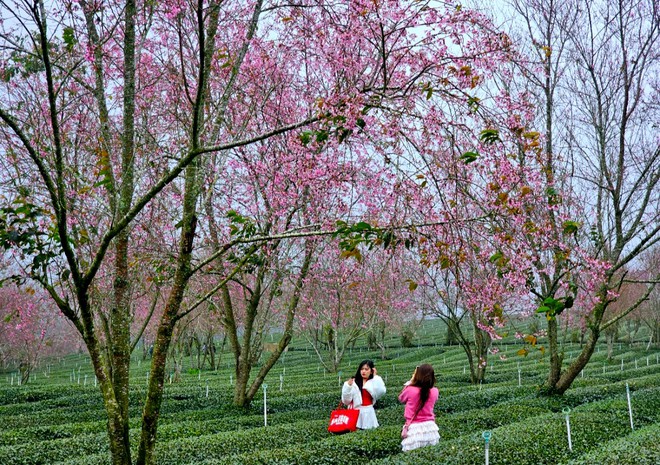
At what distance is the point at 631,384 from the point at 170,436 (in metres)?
12.2

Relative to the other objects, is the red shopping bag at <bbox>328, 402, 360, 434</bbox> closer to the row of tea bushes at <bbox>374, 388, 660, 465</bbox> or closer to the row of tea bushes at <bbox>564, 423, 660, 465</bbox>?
the row of tea bushes at <bbox>374, 388, 660, 465</bbox>

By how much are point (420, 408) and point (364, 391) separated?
1978 mm

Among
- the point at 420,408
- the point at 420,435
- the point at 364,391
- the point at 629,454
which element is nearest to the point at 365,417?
the point at 364,391

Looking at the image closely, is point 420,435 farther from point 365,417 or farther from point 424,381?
point 365,417

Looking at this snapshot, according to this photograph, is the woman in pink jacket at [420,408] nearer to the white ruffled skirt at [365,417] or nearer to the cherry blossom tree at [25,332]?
the white ruffled skirt at [365,417]

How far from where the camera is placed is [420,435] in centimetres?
604

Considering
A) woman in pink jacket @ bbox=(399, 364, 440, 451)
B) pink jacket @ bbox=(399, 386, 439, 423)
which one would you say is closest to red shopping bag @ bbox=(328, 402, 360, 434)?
woman in pink jacket @ bbox=(399, 364, 440, 451)

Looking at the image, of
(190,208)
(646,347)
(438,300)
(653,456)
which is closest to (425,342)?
(646,347)

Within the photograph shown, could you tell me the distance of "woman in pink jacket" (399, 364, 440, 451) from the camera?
19.5 feet

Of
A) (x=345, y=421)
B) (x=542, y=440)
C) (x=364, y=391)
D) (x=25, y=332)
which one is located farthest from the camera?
(x=25, y=332)

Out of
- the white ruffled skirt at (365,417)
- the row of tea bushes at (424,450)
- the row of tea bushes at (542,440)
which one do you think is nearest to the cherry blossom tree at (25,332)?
the row of tea bushes at (424,450)

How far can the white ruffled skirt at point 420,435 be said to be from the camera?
6.04m

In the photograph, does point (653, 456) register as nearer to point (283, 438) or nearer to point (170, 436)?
point (283, 438)

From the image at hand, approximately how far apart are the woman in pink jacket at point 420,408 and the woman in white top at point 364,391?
1.57 m
